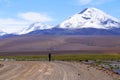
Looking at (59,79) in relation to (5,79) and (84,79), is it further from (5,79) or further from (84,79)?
(5,79)

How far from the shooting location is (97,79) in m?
34.7

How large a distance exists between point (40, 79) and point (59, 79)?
168cm

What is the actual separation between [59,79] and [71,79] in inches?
42.5

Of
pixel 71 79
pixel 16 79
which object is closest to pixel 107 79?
pixel 71 79

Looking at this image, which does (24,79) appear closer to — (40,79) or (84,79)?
→ (40,79)

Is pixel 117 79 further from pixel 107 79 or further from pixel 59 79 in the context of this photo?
pixel 59 79

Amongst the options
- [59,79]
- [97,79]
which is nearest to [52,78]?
[59,79]

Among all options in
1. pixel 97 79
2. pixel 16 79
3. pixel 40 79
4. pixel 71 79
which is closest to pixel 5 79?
pixel 16 79

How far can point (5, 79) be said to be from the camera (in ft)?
112

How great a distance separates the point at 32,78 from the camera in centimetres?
3506

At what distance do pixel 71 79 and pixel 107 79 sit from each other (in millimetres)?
3375

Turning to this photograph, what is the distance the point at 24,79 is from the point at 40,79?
1.42 metres

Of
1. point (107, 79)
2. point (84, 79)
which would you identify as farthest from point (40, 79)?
point (107, 79)

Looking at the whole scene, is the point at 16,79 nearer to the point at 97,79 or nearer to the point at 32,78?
the point at 32,78
